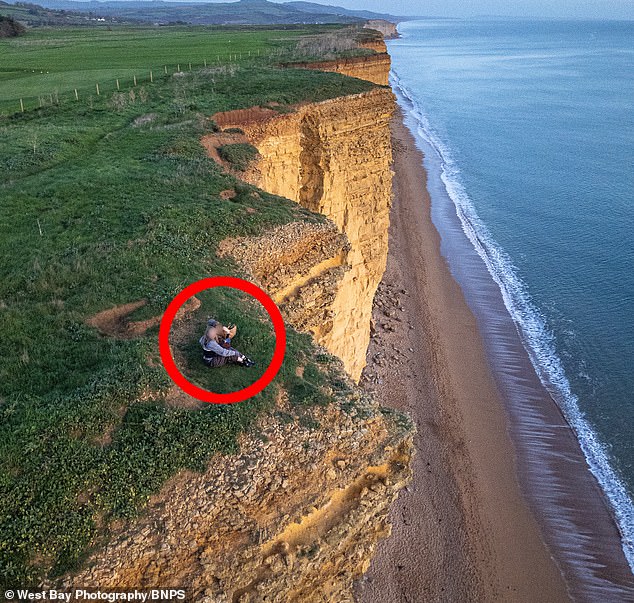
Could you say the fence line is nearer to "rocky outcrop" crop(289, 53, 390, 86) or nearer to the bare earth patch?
"rocky outcrop" crop(289, 53, 390, 86)

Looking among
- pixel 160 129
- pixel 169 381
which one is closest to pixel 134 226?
pixel 169 381

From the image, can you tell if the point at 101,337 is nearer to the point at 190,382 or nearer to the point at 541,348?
the point at 190,382

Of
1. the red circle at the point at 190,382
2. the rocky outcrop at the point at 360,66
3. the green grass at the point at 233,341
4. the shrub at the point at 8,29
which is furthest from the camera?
the shrub at the point at 8,29

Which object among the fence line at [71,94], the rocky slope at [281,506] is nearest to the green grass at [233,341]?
the rocky slope at [281,506]

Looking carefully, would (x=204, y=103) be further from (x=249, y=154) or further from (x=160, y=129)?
(x=249, y=154)

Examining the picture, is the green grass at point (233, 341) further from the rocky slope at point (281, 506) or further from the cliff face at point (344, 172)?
the cliff face at point (344, 172)

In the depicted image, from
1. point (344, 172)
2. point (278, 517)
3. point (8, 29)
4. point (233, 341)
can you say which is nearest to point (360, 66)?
point (344, 172)
